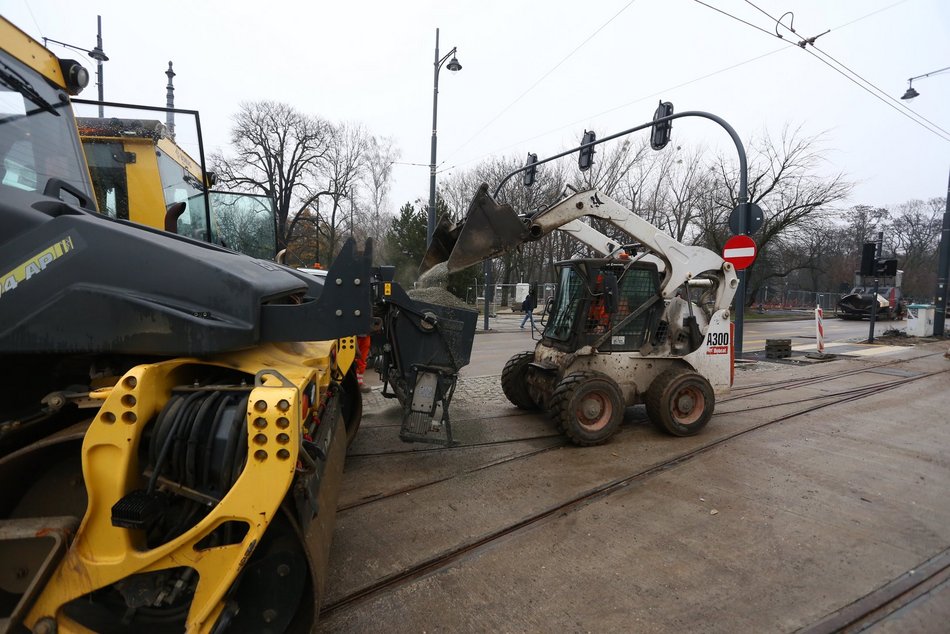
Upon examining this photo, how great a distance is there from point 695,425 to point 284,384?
553cm

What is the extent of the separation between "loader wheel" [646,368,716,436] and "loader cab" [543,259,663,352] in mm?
597

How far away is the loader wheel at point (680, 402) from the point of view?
5.95m

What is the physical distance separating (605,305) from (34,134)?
5.32 metres

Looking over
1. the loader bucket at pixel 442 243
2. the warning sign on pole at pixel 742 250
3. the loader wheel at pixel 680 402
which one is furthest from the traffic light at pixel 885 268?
the loader bucket at pixel 442 243

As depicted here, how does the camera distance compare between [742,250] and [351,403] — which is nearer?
[351,403]

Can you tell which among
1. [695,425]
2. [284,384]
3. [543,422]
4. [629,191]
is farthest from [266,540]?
[629,191]

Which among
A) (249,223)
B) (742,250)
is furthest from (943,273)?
(249,223)

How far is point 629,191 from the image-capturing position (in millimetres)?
32688

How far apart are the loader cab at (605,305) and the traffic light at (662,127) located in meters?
5.94

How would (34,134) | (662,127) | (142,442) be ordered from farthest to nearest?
(662,127) < (34,134) < (142,442)

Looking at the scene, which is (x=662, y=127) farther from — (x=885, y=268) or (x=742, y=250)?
(x=885, y=268)

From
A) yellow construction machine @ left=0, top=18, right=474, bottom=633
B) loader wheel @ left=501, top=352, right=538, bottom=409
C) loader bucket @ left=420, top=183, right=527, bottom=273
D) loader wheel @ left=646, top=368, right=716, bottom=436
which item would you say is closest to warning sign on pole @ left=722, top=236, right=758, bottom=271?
loader wheel @ left=646, top=368, right=716, bottom=436

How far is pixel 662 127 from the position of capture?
35.8 feet

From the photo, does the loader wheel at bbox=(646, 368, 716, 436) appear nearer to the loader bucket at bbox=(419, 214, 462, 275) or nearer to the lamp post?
the loader bucket at bbox=(419, 214, 462, 275)
